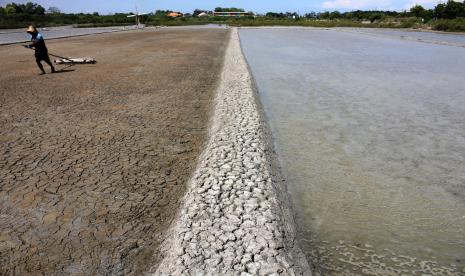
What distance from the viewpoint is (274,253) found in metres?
3.43

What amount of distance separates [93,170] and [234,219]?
247cm

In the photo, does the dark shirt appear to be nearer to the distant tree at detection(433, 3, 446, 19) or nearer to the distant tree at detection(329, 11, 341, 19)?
the distant tree at detection(433, 3, 446, 19)

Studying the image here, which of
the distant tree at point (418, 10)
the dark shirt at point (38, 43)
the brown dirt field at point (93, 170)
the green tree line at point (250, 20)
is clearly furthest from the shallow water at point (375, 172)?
the distant tree at point (418, 10)

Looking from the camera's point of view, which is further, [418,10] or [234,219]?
[418,10]

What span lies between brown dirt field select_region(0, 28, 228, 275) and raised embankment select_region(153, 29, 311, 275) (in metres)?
0.27

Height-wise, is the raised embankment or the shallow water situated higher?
the raised embankment

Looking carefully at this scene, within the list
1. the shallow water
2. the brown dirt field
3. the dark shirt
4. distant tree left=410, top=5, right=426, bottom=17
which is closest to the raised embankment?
the brown dirt field

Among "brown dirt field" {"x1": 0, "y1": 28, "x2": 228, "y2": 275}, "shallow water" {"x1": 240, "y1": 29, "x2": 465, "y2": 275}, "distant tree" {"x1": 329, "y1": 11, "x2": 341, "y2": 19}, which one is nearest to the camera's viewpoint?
"brown dirt field" {"x1": 0, "y1": 28, "x2": 228, "y2": 275}

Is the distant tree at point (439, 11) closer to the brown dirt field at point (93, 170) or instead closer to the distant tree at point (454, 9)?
the distant tree at point (454, 9)

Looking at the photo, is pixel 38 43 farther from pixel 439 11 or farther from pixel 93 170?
pixel 439 11

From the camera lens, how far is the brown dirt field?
3510 mm

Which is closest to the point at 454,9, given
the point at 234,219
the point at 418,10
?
the point at 418,10

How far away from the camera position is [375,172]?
18.4ft

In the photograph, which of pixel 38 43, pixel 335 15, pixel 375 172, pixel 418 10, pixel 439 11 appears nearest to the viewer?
pixel 375 172
